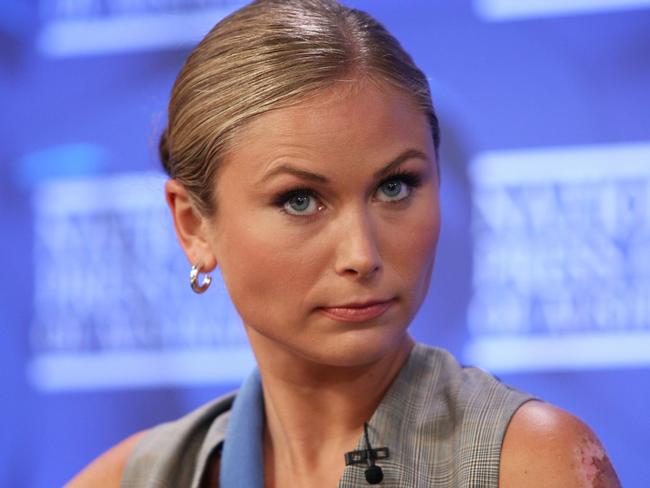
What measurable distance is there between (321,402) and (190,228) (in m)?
0.29

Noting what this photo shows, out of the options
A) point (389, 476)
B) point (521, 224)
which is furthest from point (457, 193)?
point (389, 476)

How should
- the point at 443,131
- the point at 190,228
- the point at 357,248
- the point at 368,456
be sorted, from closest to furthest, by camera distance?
the point at 357,248, the point at 368,456, the point at 190,228, the point at 443,131

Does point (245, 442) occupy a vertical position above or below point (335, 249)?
below

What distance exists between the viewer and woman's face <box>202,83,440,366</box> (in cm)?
116

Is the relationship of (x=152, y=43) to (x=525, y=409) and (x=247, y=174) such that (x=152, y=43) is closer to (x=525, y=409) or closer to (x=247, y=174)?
(x=247, y=174)

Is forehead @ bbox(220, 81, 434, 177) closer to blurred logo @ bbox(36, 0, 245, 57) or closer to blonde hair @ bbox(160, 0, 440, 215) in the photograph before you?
blonde hair @ bbox(160, 0, 440, 215)

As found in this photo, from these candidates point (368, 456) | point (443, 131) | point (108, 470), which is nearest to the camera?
point (368, 456)

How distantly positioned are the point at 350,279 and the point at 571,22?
1.02 meters

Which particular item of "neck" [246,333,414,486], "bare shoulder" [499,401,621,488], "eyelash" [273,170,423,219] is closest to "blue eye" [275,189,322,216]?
"eyelash" [273,170,423,219]

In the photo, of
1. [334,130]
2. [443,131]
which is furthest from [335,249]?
[443,131]

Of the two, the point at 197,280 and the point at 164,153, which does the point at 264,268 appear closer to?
the point at 197,280

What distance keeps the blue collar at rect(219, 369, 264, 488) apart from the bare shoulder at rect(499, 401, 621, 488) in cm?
36

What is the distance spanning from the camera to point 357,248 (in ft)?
3.71

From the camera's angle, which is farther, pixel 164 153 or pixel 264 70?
pixel 164 153
